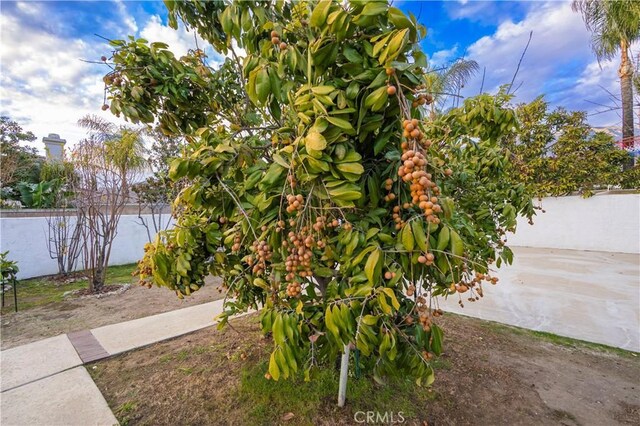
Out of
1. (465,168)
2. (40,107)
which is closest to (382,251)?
(465,168)

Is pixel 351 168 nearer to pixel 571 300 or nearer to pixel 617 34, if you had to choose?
pixel 571 300

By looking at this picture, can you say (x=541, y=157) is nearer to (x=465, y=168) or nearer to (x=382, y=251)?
(x=465, y=168)

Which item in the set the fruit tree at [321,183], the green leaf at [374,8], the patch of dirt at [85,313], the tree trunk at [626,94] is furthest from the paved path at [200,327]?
the tree trunk at [626,94]

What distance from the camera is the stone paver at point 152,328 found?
2896 millimetres

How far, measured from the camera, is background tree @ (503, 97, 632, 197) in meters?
7.73

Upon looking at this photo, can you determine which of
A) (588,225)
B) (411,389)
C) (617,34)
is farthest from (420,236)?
(617,34)

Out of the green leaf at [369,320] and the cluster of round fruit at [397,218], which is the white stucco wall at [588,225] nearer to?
the cluster of round fruit at [397,218]

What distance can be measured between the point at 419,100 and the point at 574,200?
399 inches

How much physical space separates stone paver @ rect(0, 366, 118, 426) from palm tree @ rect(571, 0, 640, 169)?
11741 millimetres

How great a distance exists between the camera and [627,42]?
782 centimetres

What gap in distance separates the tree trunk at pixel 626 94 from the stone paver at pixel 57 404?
1173 centimetres

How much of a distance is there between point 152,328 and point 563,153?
1042 cm

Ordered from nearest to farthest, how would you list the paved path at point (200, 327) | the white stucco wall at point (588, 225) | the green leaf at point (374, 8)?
the green leaf at point (374, 8), the paved path at point (200, 327), the white stucco wall at point (588, 225)

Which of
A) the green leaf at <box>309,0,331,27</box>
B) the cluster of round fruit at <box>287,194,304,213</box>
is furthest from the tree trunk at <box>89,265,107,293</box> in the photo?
the green leaf at <box>309,0,331,27</box>
